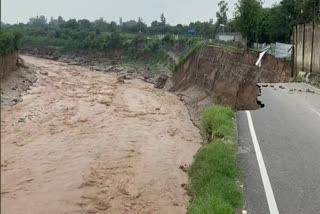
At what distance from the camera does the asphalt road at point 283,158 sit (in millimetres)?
7230

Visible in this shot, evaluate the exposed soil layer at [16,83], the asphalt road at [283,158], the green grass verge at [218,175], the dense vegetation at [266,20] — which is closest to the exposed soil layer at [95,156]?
the green grass verge at [218,175]

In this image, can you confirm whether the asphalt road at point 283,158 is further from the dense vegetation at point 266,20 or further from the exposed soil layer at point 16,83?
the exposed soil layer at point 16,83

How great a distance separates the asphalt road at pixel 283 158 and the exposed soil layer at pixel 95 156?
2.52 meters

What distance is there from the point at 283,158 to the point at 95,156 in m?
9.64

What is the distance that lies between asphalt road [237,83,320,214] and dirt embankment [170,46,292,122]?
8654 millimetres

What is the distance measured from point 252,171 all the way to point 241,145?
2.09m

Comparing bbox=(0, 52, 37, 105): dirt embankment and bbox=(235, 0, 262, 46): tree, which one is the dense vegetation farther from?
bbox=(0, 52, 37, 105): dirt embankment

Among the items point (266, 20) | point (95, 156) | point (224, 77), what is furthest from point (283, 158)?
point (266, 20)

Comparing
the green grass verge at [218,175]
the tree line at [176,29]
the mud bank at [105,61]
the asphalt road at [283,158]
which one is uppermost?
the tree line at [176,29]

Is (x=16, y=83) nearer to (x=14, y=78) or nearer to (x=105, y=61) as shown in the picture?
(x=14, y=78)

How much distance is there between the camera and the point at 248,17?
43.9 m

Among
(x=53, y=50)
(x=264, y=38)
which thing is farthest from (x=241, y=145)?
(x=53, y=50)

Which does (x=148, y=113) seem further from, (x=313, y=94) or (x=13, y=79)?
(x=13, y=79)

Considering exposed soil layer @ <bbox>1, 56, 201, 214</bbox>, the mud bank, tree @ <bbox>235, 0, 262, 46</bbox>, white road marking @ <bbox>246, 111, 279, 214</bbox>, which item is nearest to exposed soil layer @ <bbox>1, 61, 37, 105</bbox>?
exposed soil layer @ <bbox>1, 56, 201, 214</bbox>
